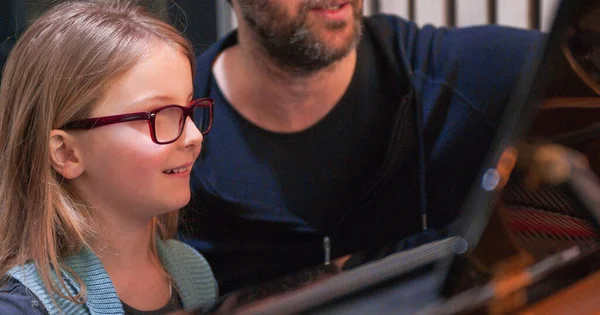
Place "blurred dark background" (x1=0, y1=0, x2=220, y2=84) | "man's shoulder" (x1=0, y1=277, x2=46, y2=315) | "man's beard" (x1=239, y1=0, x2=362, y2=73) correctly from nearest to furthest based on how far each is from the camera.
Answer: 1. "man's shoulder" (x1=0, y1=277, x2=46, y2=315)
2. "blurred dark background" (x1=0, y1=0, x2=220, y2=84)
3. "man's beard" (x1=239, y1=0, x2=362, y2=73)

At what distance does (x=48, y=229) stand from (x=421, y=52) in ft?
2.70

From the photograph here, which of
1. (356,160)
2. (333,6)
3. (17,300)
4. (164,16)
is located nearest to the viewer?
(17,300)

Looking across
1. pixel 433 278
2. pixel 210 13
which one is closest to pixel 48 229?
pixel 433 278

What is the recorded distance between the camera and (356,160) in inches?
51.8

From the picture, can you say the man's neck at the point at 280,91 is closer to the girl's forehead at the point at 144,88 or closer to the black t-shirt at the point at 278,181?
the black t-shirt at the point at 278,181

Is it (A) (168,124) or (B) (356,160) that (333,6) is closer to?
(B) (356,160)

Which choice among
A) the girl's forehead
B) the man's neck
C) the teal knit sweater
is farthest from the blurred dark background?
the teal knit sweater

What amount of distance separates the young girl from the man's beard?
0.36 meters

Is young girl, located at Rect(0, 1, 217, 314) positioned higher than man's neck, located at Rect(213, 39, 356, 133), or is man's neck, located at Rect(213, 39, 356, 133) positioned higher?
young girl, located at Rect(0, 1, 217, 314)

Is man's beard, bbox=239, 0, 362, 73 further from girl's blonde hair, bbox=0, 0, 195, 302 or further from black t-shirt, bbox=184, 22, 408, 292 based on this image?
girl's blonde hair, bbox=0, 0, 195, 302

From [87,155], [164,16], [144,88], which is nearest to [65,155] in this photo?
[87,155]

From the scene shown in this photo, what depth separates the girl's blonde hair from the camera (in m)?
0.84

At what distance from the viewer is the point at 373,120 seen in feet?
4.36

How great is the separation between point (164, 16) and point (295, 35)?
26 centimetres
